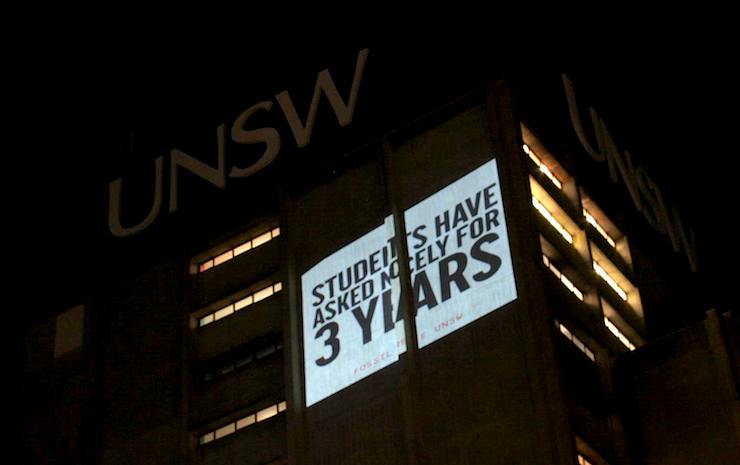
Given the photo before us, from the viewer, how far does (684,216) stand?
70.7m

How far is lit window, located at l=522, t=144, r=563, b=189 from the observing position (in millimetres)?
56062

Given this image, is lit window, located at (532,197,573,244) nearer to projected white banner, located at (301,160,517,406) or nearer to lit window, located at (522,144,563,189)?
lit window, located at (522,144,563,189)

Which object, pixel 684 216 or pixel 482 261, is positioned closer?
pixel 482 261

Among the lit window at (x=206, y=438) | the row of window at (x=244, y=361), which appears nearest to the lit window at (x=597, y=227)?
the row of window at (x=244, y=361)

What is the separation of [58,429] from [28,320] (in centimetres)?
799

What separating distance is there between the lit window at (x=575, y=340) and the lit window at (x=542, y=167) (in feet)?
27.9

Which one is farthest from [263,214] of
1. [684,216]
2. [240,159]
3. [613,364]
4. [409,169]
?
[684,216]

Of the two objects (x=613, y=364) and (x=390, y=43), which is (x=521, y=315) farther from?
(x=390, y=43)

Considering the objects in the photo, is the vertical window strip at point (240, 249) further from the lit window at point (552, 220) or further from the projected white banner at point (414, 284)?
the lit window at point (552, 220)

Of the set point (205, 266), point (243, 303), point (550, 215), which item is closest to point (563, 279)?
point (550, 215)

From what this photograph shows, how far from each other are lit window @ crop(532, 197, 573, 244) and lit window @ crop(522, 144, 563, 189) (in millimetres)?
2077

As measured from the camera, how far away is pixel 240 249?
198 feet

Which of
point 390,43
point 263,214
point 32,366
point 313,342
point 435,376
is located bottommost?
point 435,376

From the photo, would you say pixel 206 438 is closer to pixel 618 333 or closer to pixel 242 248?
pixel 242 248
